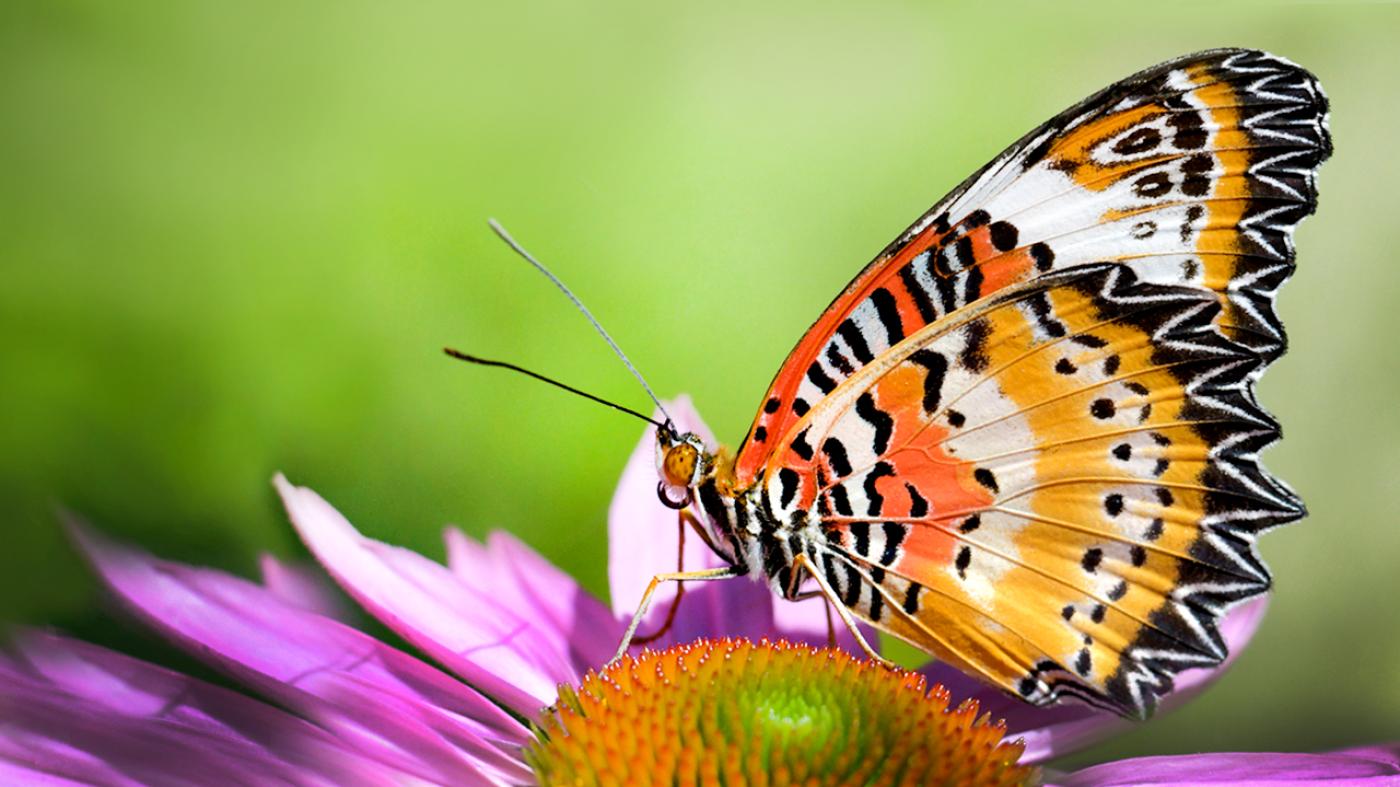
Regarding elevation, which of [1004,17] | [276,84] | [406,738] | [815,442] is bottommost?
[406,738]

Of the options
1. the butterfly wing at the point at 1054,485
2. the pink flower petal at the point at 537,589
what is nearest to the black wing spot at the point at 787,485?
the butterfly wing at the point at 1054,485

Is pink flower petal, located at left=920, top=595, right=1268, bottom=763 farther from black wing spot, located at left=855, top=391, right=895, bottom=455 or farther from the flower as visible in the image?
black wing spot, located at left=855, top=391, right=895, bottom=455

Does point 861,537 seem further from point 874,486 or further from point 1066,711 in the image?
point 1066,711

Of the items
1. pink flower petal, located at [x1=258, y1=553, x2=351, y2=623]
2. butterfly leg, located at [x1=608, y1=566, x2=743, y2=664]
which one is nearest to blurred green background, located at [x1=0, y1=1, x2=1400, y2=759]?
pink flower petal, located at [x1=258, y1=553, x2=351, y2=623]

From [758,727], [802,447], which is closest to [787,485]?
[802,447]

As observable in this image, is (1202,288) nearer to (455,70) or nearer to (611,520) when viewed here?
(611,520)

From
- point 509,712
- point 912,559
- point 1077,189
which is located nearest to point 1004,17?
point 1077,189
